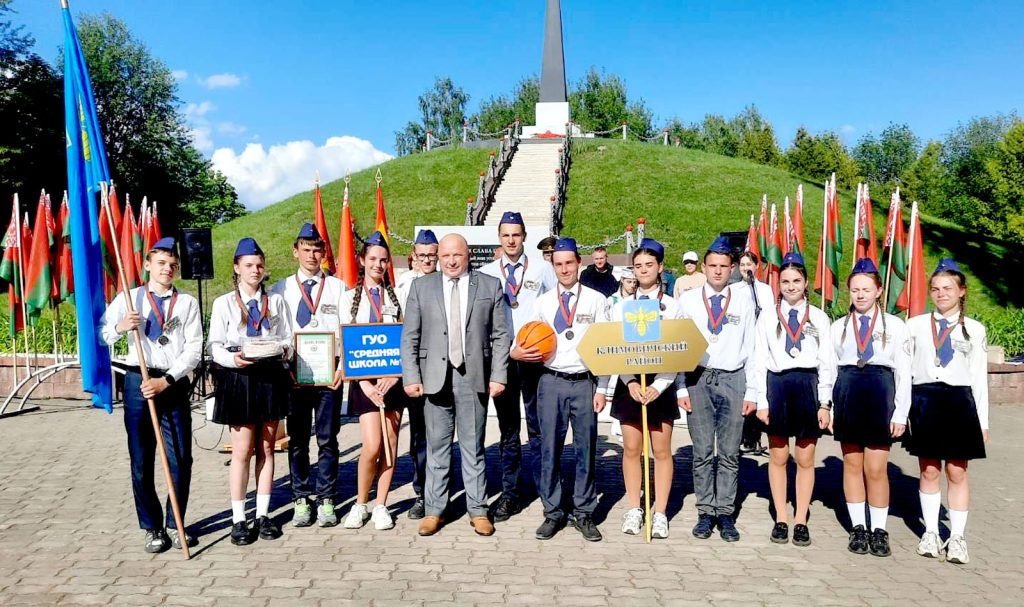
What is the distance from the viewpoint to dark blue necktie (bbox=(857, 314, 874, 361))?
5.29m

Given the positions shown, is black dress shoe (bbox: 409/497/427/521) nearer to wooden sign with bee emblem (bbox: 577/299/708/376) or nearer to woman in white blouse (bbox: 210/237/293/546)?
woman in white blouse (bbox: 210/237/293/546)

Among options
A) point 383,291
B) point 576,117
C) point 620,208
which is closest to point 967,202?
point 576,117

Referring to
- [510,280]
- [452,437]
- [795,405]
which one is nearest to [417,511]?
[452,437]

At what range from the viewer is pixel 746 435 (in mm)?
8438

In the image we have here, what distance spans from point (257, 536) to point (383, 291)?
2119 mm

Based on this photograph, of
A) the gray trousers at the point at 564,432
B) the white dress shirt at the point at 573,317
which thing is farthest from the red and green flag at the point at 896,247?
the gray trousers at the point at 564,432

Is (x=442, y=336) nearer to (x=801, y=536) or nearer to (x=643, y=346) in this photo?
(x=643, y=346)

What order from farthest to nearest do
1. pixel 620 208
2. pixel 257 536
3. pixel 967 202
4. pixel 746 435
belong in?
1. pixel 967 202
2. pixel 620 208
3. pixel 746 435
4. pixel 257 536

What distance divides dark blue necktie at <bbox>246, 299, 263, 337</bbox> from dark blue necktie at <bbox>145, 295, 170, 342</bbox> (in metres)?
0.59

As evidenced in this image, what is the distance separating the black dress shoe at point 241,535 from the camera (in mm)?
A: 5469

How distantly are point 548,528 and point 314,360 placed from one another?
2220mm

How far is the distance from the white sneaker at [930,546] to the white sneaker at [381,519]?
3923mm

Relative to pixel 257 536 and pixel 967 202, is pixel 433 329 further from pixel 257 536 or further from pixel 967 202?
pixel 967 202

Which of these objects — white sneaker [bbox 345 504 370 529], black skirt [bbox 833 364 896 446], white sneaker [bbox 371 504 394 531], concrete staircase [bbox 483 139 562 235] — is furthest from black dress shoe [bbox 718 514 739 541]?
concrete staircase [bbox 483 139 562 235]
